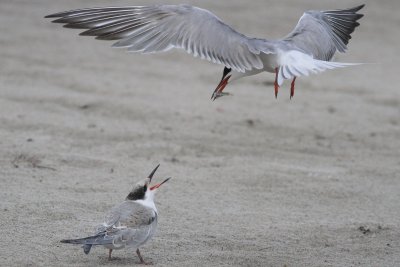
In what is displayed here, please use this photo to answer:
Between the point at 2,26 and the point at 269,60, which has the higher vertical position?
the point at 269,60

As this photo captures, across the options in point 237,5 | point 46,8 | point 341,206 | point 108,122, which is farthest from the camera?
point 237,5

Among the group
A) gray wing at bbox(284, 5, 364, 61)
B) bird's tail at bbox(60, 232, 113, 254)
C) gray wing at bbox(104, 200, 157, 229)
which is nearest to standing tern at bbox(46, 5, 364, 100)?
gray wing at bbox(284, 5, 364, 61)

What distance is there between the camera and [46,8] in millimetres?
11297

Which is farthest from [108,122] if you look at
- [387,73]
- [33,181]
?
[387,73]

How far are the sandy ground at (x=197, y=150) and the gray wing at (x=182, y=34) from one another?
1131 millimetres

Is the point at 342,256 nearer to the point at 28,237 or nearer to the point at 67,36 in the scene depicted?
the point at 28,237

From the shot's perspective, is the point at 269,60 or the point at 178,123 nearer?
the point at 269,60

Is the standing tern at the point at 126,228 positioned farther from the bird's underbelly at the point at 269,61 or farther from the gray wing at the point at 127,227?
the bird's underbelly at the point at 269,61

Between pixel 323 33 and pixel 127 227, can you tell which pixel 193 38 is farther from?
pixel 127 227

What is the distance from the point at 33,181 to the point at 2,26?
15.6 feet

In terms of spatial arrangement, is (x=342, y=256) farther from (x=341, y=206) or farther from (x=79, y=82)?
(x=79, y=82)

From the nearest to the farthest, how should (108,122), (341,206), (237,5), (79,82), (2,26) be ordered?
(341,206) < (108,122) < (79,82) < (2,26) < (237,5)

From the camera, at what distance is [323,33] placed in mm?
6781

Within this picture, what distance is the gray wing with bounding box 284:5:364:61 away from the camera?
6504 millimetres
